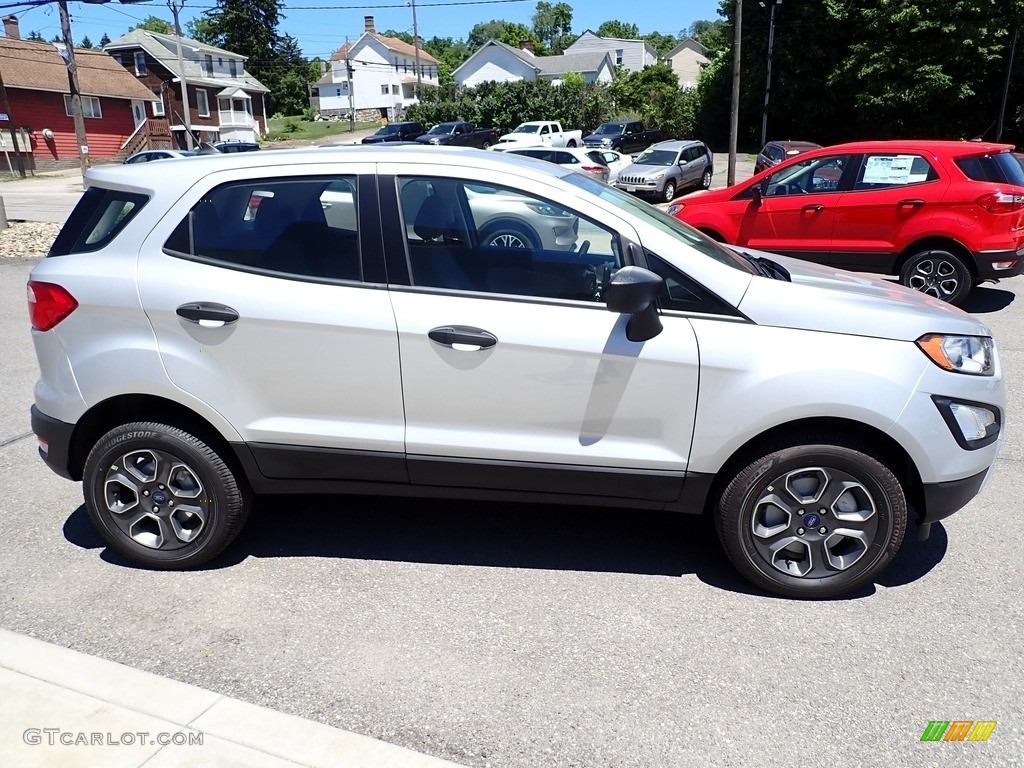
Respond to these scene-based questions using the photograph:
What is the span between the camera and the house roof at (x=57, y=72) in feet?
145

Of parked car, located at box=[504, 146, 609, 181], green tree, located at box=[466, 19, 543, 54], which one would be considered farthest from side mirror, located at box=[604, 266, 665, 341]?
green tree, located at box=[466, 19, 543, 54]

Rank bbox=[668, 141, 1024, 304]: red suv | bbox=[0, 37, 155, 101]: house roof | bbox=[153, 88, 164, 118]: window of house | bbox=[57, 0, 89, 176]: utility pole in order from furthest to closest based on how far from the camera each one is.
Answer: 1. bbox=[153, 88, 164, 118]: window of house
2. bbox=[0, 37, 155, 101]: house roof
3. bbox=[57, 0, 89, 176]: utility pole
4. bbox=[668, 141, 1024, 304]: red suv

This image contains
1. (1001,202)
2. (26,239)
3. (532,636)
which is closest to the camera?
(532,636)

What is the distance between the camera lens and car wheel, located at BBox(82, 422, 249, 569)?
11.9 ft

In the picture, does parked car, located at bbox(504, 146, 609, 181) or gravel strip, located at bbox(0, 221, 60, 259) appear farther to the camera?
parked car, located at bbox(504, 146, 609, 181)

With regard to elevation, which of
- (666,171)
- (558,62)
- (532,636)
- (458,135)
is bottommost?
(532,636)

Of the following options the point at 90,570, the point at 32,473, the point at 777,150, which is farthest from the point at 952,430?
the point at 777,150

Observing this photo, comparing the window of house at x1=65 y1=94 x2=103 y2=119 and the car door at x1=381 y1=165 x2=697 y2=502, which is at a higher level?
the window of house at x1=65 y1=94 x2=103 y2=119

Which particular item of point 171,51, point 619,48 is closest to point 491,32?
point 619,48

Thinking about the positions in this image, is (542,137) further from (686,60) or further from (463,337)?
(686,60)

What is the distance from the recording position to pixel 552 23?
14062 centimetres

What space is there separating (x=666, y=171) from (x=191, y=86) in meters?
48.7

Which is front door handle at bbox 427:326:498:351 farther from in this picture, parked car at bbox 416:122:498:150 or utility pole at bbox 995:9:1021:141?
utility pole at bbox 995:9:1021:141

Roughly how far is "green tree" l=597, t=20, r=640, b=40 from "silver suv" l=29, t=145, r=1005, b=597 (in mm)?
149168
